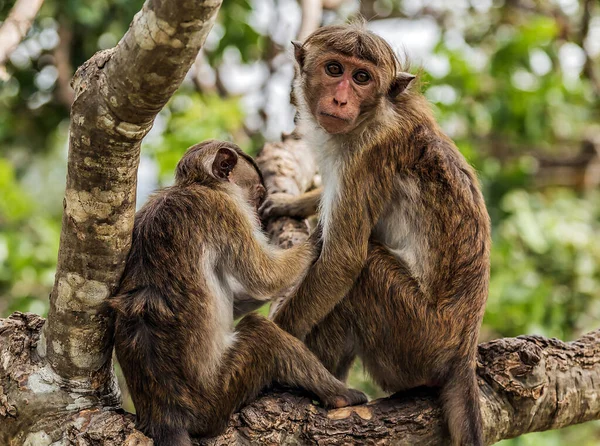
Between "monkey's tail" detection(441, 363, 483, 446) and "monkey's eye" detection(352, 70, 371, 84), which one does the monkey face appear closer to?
"monkey's eye" detection(352, 70, 371, 84)

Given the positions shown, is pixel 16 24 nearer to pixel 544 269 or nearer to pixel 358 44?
pixel 358 44

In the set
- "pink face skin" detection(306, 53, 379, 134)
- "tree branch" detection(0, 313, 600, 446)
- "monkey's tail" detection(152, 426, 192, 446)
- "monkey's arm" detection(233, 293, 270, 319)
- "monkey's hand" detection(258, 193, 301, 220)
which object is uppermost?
"pink face skin" detection(306, 53, 379, 134)

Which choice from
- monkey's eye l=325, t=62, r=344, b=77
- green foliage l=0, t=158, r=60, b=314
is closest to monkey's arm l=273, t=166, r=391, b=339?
monkey's eye l=325, t=62, r=344, b=77

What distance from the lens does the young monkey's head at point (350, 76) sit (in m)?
5.57

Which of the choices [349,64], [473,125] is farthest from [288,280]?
[473,125]

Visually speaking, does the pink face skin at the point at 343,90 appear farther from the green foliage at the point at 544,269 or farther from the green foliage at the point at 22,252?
the green foliage at the point at 544,269

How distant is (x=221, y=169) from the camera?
5754 mm

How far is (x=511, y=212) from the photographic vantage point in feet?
35.1

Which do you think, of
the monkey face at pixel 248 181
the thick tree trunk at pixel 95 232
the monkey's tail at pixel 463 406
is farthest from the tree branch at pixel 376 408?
the monkey face at pixel 248 181

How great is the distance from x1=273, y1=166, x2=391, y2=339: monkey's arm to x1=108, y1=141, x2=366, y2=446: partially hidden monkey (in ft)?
0.71

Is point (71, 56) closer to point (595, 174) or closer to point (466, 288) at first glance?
point (466, 288)

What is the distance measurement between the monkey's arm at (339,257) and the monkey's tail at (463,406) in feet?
3.46

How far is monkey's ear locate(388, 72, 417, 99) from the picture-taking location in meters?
5.78

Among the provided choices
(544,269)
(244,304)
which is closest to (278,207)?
(244,304)
